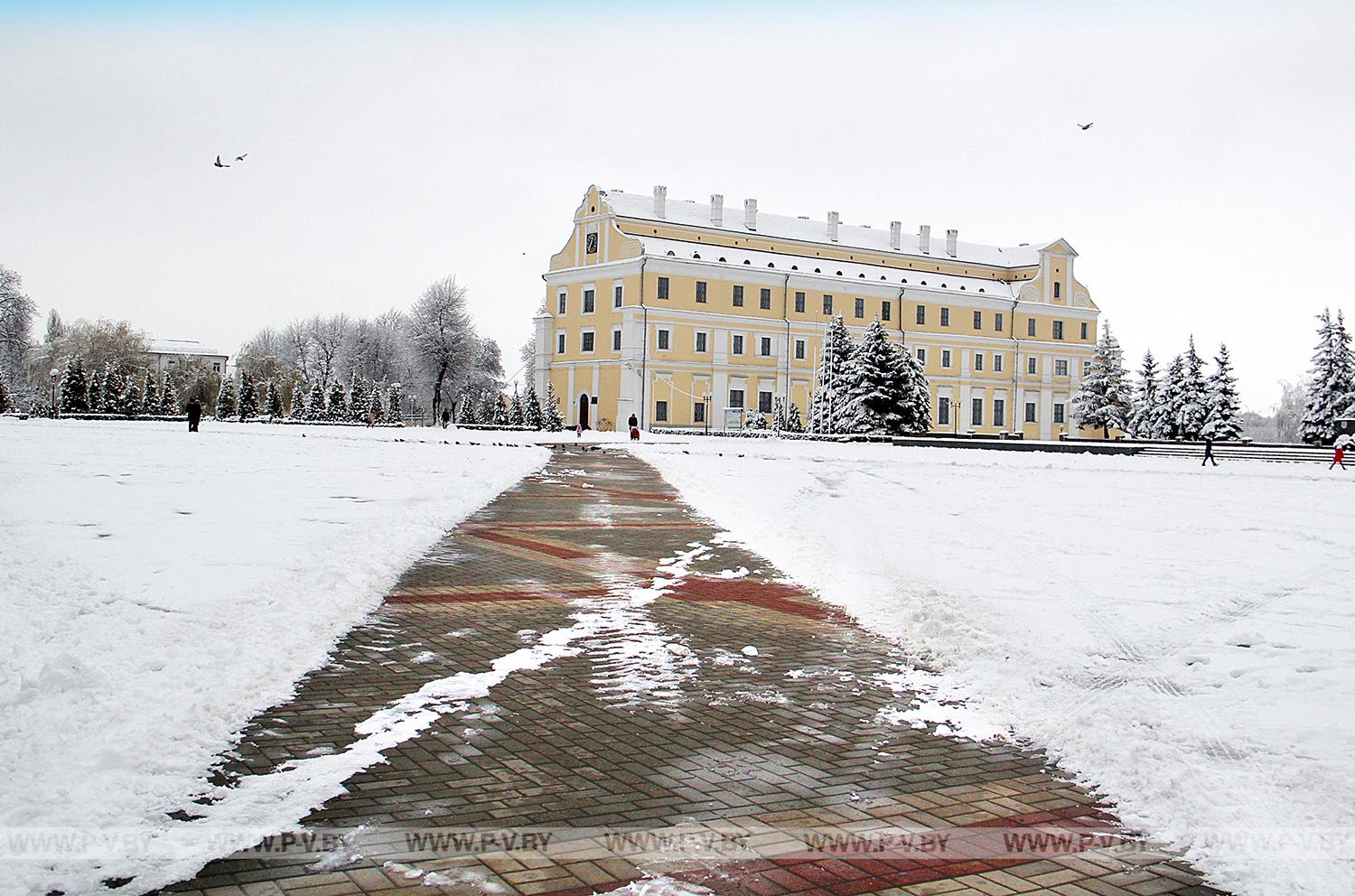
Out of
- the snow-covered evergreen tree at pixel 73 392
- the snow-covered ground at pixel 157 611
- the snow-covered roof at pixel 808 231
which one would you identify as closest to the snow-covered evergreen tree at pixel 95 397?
the snow-covered evergreen tree at pixel 73 392

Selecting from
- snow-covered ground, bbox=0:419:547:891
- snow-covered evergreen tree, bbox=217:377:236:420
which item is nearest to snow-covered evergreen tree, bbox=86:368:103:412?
snow-covered evergreen tree, bbox=217:377:236:420

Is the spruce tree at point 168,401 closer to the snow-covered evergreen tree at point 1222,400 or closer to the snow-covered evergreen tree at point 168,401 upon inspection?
the snow-covered evergreen tree at point 168,401

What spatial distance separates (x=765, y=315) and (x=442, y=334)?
94.4 feet

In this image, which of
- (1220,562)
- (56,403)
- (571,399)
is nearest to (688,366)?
(571,399)

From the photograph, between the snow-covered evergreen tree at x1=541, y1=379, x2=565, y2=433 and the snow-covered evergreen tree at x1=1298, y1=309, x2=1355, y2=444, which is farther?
the snow-covered evergreen tree at x1=541, y1=379, x2=565, y2=433

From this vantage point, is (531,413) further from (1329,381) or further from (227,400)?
(1329,381)

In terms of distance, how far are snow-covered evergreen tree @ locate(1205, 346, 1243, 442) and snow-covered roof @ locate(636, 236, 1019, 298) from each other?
2225 centimetres

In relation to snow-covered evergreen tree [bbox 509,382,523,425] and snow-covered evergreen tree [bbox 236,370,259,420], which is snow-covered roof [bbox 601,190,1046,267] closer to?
snow-covered evergreen tree [bbox 509,382,523,425]

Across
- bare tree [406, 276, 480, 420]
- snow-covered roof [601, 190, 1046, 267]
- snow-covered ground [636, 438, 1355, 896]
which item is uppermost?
snow-covered roof [601, 190, 1046, 267]

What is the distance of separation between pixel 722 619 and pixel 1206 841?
15.2 ft

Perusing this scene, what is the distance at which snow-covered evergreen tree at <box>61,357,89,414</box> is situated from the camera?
7800 centimetres

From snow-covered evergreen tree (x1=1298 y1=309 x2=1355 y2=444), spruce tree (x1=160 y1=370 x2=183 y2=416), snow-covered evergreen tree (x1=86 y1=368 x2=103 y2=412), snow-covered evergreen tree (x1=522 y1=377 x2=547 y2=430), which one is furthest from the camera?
spruce tree (x1=160 y1=370 x2=183 y2=416)

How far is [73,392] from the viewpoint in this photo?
257 feet

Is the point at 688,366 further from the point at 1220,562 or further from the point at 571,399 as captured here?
the point at 1220,562
